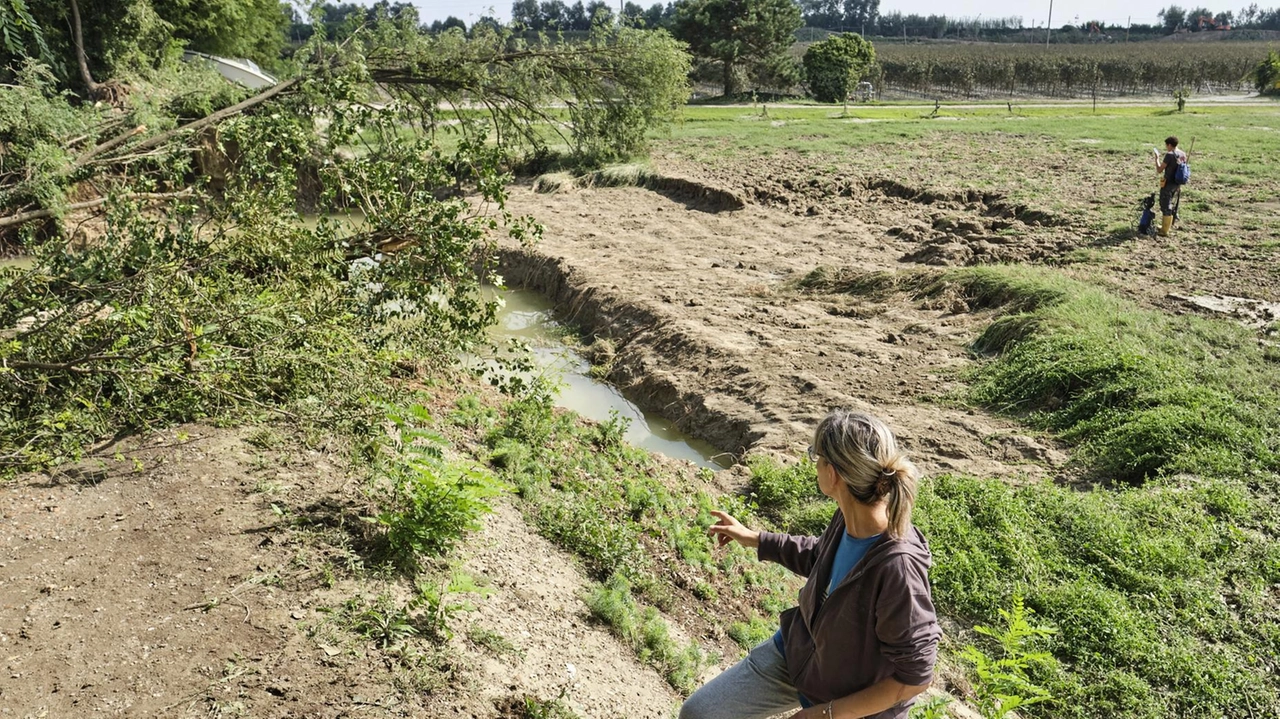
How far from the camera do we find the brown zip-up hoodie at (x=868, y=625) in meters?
2.62

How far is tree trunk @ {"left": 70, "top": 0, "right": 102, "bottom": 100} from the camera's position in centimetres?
1862

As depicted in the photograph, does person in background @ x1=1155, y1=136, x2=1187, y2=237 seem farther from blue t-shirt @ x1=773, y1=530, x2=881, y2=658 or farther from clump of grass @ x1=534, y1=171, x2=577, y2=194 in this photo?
blue t-shirt @ x1=773, y1=530, x2=881, y2=658

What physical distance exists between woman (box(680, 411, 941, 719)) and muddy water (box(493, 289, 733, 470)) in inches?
226

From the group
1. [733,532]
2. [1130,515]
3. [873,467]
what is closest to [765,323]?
[1130,515]

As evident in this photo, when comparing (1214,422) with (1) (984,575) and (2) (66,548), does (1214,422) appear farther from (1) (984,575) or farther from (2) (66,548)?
(2) (66,548)

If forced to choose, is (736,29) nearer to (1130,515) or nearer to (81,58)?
(81,58)

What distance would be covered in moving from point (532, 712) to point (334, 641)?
89cm

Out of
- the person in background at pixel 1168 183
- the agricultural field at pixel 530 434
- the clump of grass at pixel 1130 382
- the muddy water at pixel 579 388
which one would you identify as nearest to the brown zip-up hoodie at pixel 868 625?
the agricultural field at pixel 530 434

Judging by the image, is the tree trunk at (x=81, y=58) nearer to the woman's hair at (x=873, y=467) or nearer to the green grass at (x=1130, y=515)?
the green grass at (x=1130, y=515)

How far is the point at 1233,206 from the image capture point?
15211 millimetres

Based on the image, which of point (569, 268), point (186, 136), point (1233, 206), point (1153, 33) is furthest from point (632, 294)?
point (1153, 33)

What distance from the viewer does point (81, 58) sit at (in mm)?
18922

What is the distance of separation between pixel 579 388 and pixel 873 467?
916 cm

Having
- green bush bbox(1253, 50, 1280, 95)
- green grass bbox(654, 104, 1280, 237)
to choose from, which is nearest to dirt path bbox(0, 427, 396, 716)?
green grass bbox(654, 104, 1280, 237)
